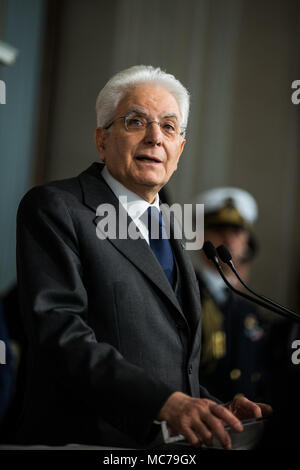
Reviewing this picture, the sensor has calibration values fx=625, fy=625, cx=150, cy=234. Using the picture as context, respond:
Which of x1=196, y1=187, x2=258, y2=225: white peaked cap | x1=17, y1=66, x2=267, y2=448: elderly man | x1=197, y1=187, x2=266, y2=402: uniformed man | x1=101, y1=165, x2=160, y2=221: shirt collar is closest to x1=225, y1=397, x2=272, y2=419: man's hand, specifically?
x1=17, y1=66, x2=267, y2=448: elderly man

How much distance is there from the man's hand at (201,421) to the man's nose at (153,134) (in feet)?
1.65

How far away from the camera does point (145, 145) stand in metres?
1.24

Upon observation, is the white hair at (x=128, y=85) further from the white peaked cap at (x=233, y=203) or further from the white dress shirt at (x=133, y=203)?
the white peaked cap at (x=233, y=203)

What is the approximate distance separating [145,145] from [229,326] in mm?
1595

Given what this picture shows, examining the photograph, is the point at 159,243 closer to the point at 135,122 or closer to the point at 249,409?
the point at 135,122

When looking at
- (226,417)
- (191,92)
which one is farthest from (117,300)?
(191,92)

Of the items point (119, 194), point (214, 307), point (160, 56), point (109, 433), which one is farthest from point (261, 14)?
point (109, 433)

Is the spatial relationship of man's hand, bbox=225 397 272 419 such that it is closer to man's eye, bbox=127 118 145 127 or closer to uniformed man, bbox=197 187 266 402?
man's eye, bbox=127 118 145 127

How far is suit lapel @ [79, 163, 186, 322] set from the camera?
3.94 ft

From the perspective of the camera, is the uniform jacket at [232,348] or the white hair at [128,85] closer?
the white hair at [128,85]

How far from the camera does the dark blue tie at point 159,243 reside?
1282 mm

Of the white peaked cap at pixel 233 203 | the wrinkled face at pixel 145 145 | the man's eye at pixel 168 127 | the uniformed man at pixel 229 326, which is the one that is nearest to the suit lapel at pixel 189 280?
the wrinkled face at pixel 145 145

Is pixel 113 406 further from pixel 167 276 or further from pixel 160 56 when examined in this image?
pixel 160 56
